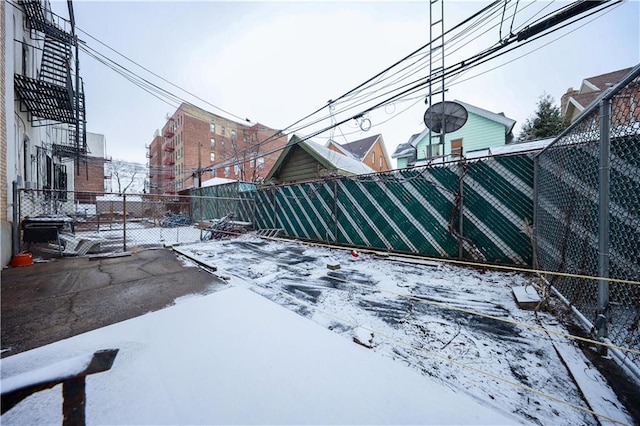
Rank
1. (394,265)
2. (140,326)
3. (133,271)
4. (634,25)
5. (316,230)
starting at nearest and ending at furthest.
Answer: (140,326) < (133,271) < (394,265) < (634,25) < (316,230)

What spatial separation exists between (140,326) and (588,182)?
5.02 meters

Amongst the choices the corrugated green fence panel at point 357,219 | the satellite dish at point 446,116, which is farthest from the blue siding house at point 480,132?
the corrugated green fence panel at point 357,219

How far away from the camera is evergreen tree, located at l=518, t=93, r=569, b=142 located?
1277 centimetres

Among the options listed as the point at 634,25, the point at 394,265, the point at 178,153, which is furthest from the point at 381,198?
the point at 178,153

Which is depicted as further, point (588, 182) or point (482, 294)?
point (482, 294)

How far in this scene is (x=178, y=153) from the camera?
3064 centimetres

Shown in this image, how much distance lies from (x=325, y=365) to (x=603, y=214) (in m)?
2.64

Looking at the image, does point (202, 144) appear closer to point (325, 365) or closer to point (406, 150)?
point (406, 150)

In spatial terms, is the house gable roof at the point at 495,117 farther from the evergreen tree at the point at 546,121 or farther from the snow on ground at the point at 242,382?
the snow on ground at the point at 242,382

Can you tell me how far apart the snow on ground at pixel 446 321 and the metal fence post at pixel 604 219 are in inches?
14.0

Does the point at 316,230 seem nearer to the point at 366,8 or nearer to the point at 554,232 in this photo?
the point at 554,232

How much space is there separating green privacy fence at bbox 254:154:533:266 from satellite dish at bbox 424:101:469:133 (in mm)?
2098

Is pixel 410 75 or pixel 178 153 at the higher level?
pixel 178 153

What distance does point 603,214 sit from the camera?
1.82 metres
